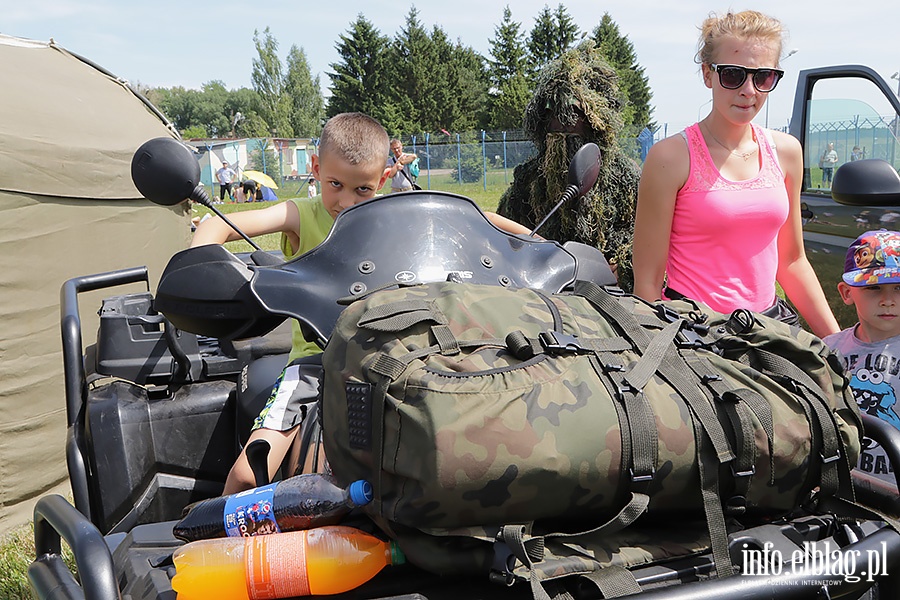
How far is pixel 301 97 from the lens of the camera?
77125 millimetres

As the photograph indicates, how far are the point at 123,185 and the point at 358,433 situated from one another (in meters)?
4.72

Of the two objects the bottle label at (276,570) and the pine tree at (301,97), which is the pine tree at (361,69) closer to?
the pine tree at (301,97)

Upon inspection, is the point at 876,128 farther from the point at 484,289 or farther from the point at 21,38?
the point at 21,38

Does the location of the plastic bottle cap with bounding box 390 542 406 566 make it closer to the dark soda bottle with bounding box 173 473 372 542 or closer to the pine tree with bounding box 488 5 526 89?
the dark soda bottle with bounding box 173 473 372 542

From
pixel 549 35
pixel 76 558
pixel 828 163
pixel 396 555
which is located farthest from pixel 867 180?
pixel 549 35

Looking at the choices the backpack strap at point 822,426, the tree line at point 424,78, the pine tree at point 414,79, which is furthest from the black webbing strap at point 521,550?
the pine tree at point 414,79

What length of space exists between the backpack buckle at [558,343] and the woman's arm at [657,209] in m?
1.46

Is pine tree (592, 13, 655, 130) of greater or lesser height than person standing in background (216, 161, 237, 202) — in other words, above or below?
above

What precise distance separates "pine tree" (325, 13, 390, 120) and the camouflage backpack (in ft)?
215

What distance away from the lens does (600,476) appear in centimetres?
144

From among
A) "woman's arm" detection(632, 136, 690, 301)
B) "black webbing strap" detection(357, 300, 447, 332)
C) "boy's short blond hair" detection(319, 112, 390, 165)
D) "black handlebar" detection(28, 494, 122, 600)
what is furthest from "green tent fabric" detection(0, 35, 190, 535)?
"black webbing strap" detection(357, 300, 447, 332)

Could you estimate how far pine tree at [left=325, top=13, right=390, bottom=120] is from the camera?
6581 cm

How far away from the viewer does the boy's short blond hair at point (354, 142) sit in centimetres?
261

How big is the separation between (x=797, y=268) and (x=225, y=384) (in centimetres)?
222
